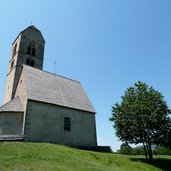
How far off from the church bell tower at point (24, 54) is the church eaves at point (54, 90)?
493cm

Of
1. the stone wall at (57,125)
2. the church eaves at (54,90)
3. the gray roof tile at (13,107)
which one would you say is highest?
the church eaves at (54,90)

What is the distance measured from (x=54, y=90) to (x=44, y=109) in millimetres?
4628

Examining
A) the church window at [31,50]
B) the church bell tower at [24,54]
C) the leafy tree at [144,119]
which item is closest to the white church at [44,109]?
the church bell tower at [24,54]

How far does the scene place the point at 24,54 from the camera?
3953 cm

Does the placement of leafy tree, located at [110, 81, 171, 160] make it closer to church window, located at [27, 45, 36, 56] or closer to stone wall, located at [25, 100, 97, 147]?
stone wall, located at [25, 100, 97, 147]

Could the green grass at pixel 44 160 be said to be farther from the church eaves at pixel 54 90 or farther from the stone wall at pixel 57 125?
the church eaves at pixel 54 90

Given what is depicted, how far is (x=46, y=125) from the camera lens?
2797 centimetres

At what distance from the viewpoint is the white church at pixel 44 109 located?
26891 mm

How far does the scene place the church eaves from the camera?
29702 mm

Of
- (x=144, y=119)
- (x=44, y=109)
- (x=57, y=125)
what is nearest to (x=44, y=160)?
(x=57, y=125)

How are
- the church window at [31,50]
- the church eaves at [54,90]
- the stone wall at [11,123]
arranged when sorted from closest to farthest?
the stone wall at [11,123] → the church eaves at [54,90] → the church window at [31,50]

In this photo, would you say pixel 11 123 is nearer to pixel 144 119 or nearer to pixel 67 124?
pixel 67 124

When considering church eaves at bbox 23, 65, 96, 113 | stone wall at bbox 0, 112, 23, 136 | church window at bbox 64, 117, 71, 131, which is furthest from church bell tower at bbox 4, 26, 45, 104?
church window at bbox 64, 117, 71, 131

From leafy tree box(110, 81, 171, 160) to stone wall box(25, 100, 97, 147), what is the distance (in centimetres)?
387
